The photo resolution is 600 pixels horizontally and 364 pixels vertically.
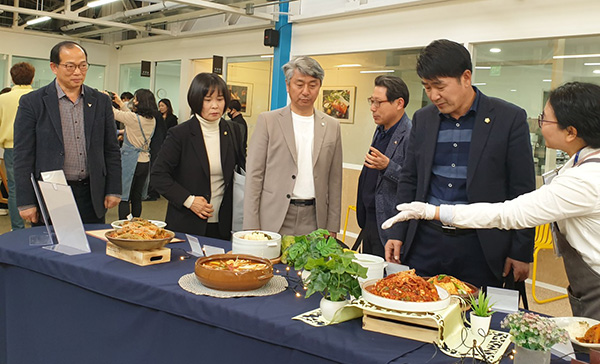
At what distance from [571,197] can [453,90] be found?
72cm

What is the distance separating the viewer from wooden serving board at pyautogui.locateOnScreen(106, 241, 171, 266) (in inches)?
93.4

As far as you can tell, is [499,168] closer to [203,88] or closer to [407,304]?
[407,304]

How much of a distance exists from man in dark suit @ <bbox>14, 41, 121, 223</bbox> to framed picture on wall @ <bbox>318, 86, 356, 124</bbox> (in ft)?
15.0

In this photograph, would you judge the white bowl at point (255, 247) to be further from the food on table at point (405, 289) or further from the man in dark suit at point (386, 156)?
the man in dark suit at point (386, 156)

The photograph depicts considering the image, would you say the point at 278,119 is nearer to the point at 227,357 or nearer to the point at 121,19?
the point at 227,357

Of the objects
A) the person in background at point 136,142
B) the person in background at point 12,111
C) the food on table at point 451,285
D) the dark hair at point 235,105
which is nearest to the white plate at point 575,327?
the food on table at point 451,285

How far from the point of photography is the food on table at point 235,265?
6.83ft

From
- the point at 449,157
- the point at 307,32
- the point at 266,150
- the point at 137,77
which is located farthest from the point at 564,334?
the point at 137,77

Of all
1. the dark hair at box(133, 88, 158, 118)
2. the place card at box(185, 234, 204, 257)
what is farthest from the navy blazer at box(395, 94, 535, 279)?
the dark hair at box(133, 88, 158, 118)

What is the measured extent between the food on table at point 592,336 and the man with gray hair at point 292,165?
162 cm

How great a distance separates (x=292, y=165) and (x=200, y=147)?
567mm

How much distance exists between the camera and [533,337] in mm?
1434

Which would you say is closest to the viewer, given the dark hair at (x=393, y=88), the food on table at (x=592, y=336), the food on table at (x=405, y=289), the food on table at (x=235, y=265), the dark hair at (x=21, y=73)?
the food on table at (x=592, y=336)

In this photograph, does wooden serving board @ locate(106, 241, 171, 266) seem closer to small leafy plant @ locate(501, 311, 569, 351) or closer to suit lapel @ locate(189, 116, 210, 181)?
suit lapel @ locate(189, 116, 210, 181)
